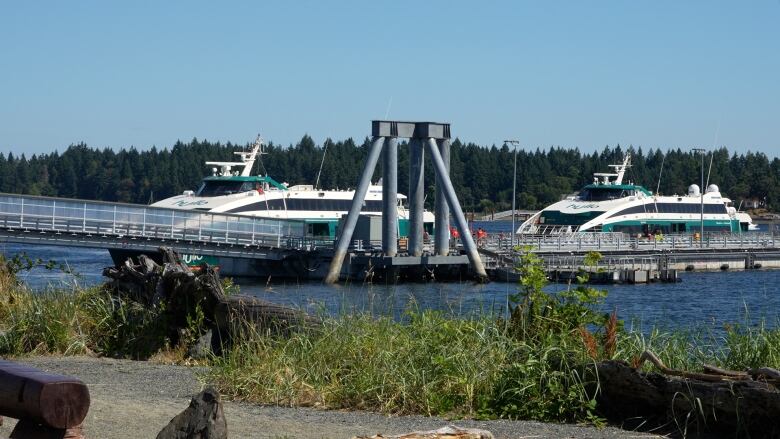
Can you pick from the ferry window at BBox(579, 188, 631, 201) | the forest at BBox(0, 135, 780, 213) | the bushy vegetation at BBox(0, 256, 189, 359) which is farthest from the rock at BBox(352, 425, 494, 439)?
the forest at BBox(0, 135, 780, 213)

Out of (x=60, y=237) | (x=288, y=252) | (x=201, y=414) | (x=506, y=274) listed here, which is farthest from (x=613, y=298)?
(x=201, y=414)

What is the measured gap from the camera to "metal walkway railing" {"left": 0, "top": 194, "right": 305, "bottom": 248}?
38.2 m

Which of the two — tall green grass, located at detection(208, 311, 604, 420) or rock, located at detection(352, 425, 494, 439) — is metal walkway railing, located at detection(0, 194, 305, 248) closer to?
tall green grass, located at detection(208, 311, 604, 420)

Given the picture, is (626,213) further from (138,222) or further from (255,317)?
(255,317)

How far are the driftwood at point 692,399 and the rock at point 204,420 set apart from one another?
3.28 m

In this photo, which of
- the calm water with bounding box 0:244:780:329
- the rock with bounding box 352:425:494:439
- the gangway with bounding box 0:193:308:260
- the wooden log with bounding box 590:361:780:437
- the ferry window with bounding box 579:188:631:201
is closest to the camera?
the rock with bounding box 352:425:494:439

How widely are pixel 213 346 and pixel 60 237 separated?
2771 cm

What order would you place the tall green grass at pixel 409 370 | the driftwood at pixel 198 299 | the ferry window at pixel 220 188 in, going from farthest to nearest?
the ferry window at pixel 220 188 → the driftwood at pixel 198 299 → the tall green grass at pixel 409 370

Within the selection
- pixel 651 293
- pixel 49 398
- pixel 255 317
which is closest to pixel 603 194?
pixel 651 293

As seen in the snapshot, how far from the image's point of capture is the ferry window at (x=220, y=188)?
51.3 m

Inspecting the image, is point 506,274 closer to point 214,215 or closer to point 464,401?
point 214,215

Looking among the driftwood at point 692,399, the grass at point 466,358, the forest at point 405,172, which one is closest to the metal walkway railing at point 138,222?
the grass at point 466,358

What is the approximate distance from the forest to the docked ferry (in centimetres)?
6254

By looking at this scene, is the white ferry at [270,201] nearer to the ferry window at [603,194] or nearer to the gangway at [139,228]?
the gangway at [139,228]
